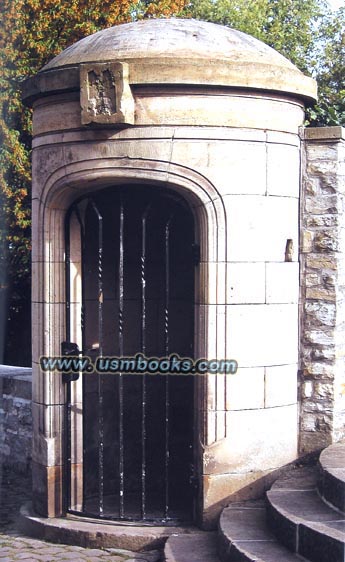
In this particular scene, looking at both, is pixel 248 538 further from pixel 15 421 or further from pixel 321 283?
pixel 15 421

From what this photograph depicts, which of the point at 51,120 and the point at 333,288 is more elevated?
the point at 51,120

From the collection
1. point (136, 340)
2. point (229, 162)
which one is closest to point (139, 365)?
A: point (136, 340)

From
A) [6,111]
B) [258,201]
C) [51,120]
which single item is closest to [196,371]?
[258,201]

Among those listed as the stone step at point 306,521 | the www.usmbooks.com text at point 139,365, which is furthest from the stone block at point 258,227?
the stone step at point 306,521

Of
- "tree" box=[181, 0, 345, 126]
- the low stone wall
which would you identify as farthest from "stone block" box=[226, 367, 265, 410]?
"tree" box=[181, 0, 345, 126]

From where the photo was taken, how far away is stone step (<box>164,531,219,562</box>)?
16.8ft

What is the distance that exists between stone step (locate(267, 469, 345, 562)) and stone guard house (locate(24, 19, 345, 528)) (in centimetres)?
46

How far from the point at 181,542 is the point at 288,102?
3017 mm

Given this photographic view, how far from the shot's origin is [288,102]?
5914mm

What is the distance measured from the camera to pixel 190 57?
18.4 feet

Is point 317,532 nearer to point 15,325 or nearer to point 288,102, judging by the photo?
point 288,102

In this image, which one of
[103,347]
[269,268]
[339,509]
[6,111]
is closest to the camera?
[339,509]

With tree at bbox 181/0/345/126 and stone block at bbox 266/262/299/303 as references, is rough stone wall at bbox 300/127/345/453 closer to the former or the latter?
stone block at bbox 266/262/299/303

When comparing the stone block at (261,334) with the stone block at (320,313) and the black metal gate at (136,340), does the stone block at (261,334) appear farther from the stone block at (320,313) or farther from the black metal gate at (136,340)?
the black metal gate at (136,340)
